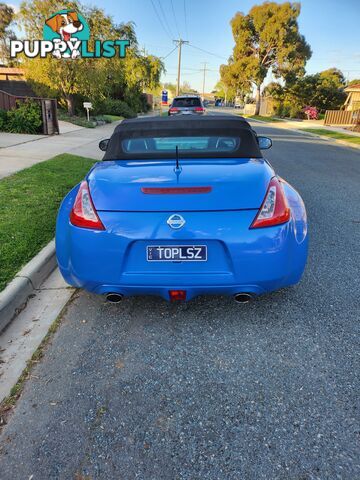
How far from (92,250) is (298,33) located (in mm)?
52776

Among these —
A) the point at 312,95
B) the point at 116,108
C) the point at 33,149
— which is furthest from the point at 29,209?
the point at 312,95

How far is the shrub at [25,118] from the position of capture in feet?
49.0

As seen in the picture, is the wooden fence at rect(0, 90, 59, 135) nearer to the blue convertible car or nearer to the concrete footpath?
the concrete footpath

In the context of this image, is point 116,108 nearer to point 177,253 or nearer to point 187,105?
point 187,105

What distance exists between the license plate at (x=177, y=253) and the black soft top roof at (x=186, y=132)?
→ 3.48ft

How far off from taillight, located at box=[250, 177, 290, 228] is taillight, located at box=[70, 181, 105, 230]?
1065 millimetres

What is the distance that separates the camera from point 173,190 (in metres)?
2.50

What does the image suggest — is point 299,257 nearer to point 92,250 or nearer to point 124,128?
point 92,250

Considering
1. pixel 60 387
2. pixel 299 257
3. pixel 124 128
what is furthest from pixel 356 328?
pixel 124 128

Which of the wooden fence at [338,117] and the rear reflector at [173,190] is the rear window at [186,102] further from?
the wooden fence at [338,117]

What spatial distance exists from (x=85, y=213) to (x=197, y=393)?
1391 millimetres

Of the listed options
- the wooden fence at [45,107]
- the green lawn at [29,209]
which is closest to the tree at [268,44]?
the wooden fence at [45,107]

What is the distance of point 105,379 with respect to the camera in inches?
90.3

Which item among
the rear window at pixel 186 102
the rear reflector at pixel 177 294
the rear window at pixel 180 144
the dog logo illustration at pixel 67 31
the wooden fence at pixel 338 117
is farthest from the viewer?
the wooden fence at pixel 338 117
